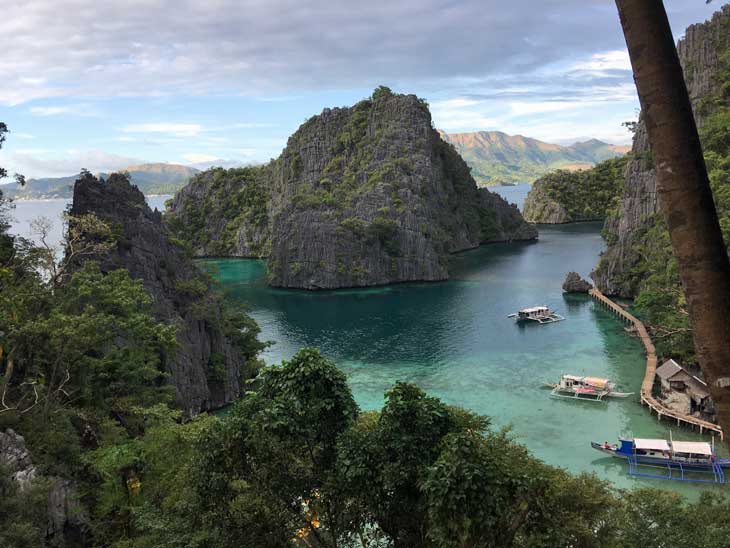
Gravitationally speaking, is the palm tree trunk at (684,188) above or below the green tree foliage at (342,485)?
above

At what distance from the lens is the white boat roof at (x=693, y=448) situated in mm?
26062

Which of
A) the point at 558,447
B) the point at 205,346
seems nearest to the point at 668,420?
the point at 558,447

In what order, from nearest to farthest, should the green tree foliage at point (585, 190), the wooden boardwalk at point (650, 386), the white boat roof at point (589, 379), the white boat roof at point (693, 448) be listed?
1. the white boat roof at point (693, 448)
2. the wooden boardwalk at point (650, 386)
3. the white boat roof at point (589, 379)
4. the green tree foliage at point (585, 190)

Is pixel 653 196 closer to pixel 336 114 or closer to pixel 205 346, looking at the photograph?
pixel 205 346

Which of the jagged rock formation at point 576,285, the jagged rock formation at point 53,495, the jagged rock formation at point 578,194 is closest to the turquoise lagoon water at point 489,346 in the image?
the jagged rock formation at point 576,285

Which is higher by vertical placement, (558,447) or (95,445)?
(95,445)

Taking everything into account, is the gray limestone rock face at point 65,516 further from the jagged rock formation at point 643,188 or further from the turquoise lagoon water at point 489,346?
the jagged rock formation at point 643,188

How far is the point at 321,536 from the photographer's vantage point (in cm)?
1421

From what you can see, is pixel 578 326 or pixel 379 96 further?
pixel 379 96

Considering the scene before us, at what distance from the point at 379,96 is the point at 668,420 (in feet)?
332

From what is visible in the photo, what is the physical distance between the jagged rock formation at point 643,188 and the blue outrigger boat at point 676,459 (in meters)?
37.3

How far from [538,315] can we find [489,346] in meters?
10.5

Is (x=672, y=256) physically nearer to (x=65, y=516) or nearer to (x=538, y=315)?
(x=538, y=315)

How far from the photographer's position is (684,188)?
417cm
